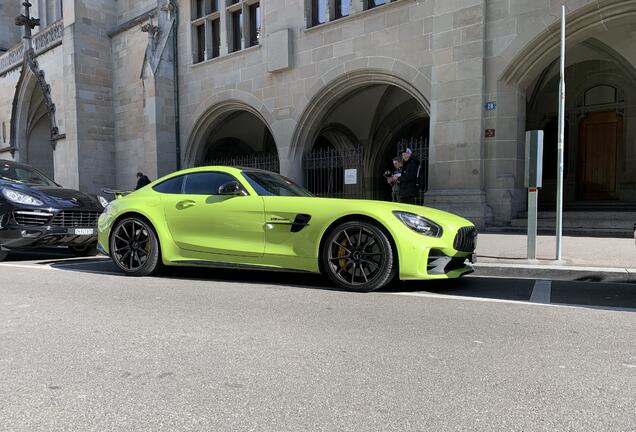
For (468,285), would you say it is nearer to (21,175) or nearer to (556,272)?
(556,272)

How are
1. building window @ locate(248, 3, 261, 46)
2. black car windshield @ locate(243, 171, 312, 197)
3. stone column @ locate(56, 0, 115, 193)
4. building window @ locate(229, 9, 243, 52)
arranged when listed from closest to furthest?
black car windshield @ locate(243, 171, 312, 197) < building window @ locate(248, 3, 261, 46) < building window @ locate(229, 9, 243, 52) < stone column @ locate(56, 0, 115, 193)

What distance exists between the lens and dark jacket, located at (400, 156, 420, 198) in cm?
1031

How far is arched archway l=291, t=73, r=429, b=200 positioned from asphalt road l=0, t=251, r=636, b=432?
8.64m

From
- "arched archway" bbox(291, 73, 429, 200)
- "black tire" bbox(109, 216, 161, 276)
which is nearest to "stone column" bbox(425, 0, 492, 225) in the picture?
"arched archway" bbox(291, 73, 429, 200)

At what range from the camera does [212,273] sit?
6613 millimetres

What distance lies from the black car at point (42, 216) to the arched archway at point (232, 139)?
821 centimetres

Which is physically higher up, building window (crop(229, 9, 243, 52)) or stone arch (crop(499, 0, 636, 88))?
building window (crop(229, 9, 243, 52))

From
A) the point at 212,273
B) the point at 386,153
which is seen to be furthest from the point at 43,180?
the point at 386,153

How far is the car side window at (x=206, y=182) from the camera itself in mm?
6156

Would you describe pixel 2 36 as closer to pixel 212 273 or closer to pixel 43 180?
pixel 43 180

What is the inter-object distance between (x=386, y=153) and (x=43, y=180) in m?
14.0

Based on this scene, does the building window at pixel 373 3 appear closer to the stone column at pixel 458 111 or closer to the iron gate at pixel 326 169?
the stone column at pixel 458 111

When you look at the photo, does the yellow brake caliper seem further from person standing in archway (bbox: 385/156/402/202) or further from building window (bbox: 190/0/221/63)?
building window (bbox: 190/0/221/63)

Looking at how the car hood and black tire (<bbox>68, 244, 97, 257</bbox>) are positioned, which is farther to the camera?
black tire (<bbox>68, 244, 97, 257</bbox>)
